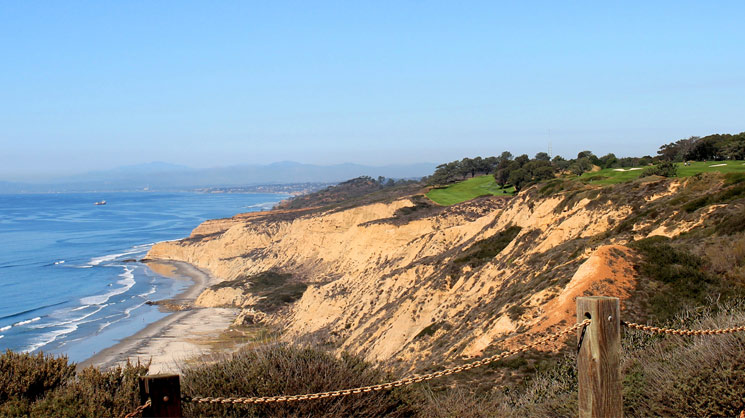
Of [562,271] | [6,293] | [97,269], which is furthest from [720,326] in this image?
[97,269]

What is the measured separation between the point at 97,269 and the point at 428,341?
207 feet

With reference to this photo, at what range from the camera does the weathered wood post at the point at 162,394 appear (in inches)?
166

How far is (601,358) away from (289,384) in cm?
386

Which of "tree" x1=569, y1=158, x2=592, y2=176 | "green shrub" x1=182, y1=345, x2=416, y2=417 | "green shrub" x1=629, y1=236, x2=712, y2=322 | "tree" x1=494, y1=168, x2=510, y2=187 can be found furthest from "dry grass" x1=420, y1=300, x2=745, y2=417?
"tree" x1=494, y1=168, x2=510, y2=187

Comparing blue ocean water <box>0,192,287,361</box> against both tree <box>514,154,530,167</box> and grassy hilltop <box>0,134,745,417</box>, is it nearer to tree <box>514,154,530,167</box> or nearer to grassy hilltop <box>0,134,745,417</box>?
grassy hilltop <box>0,134,745,417</box>

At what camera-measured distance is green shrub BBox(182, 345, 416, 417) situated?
21.1 feet

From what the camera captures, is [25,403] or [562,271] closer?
[25,403]

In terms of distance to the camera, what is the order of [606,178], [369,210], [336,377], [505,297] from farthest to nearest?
[369,210] → [606,178] → [505,297] → [336,377]

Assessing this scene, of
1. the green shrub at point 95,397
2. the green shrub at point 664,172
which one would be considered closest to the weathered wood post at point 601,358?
the green shrub at point 95,397

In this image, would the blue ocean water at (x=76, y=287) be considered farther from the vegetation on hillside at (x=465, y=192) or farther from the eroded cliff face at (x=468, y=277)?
the vegetation on hillside at (x=465, y=192)

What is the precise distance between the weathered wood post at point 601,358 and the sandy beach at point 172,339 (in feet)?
72.4

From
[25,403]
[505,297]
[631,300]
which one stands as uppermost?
[25,403]

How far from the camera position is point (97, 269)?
241 ft

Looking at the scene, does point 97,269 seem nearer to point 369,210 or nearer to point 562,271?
point 369,210
